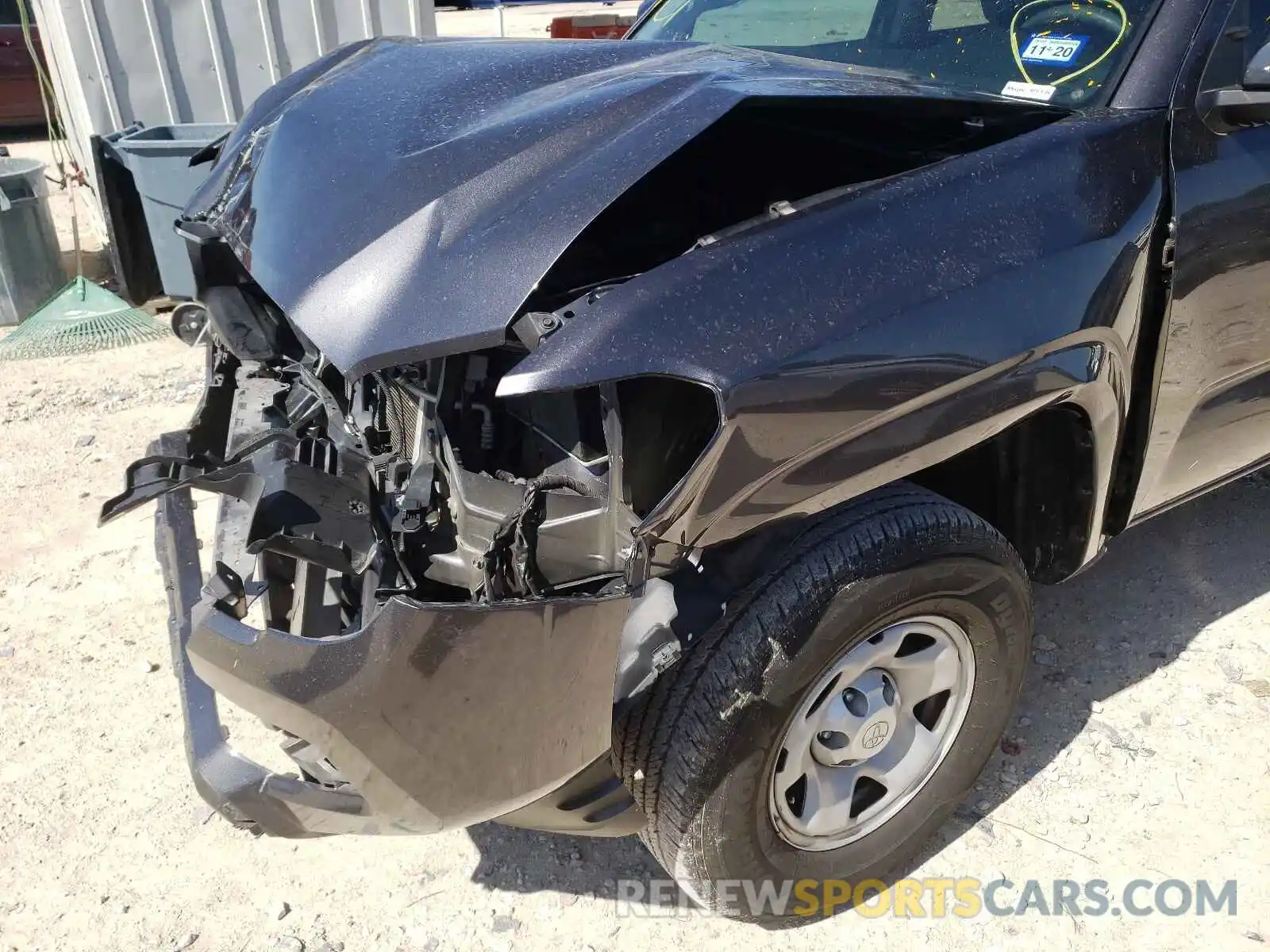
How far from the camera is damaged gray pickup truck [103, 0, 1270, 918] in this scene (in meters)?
1.48

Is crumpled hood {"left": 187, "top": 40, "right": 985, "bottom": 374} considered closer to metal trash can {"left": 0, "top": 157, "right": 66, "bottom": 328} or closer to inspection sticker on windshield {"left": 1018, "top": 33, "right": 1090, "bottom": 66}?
inspection sticker on windshield {"left": 1018, "top": 33, "right": 1090, "bottom": 66}

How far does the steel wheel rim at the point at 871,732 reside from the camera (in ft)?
6.11

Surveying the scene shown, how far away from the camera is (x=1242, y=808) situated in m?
2.34

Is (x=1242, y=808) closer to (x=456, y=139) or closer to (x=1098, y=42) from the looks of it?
(x=1098, y=42)

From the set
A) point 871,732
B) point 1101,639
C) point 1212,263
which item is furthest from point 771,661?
point 1101,639

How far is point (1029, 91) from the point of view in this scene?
6.97 ft

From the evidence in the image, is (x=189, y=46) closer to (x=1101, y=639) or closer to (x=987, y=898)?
(x=1101, y=639)

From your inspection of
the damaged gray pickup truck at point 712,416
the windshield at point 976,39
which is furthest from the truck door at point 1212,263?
the windshield at point 976,39

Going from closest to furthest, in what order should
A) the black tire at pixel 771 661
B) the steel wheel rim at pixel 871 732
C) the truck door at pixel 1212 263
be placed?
the black tire at pixel 771 661
the steel wheel rim at pixel 871 732
the truck door at pixel 1212 263

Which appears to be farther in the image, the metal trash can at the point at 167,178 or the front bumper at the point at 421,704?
the metal trash can at the point at 167,178

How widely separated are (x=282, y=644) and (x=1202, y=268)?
6.26ft

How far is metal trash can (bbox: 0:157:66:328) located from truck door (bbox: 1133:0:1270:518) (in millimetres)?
5847

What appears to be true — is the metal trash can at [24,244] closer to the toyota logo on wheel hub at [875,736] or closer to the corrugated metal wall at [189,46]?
the corrugated metal wall at [189,46]

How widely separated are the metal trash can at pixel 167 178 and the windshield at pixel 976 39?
346 centimetres
